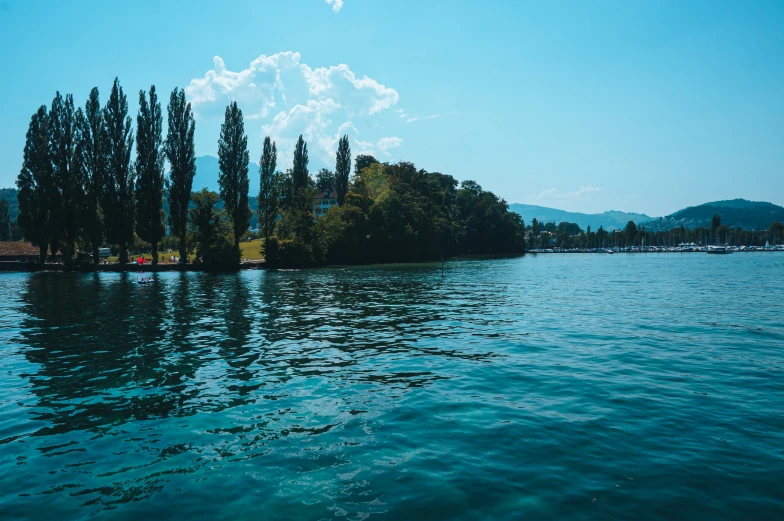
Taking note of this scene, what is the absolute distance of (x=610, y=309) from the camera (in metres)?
37.6

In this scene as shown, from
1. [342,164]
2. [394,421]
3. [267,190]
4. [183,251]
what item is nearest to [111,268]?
[183,251]

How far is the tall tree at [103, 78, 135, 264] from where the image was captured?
8581cm

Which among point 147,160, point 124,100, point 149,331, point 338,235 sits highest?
point 124,100

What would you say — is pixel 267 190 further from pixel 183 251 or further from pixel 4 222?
pixel 4 222

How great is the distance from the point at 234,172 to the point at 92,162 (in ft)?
81.2

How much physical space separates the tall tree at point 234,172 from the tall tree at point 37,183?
29443 millimetres

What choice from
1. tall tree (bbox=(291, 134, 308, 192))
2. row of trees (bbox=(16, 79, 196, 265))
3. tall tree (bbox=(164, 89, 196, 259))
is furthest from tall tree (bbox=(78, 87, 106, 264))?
tall tree (bbox=(291, 134, 308, 192))

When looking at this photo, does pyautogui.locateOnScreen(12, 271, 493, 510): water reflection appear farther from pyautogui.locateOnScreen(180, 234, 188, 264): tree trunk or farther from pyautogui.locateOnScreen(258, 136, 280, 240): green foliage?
pyautogui.locateOnScreen(258, 136, 280, 240): green foliage

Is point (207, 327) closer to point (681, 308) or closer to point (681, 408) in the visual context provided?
point (681, 408)

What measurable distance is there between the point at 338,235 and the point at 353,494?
10338 centimetres

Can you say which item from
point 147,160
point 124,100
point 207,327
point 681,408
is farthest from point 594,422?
point 124,100

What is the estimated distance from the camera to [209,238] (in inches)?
3617

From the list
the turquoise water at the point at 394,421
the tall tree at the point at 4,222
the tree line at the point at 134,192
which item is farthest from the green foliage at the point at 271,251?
the tall tree at the point at 4,222

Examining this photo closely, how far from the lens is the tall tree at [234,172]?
313 ft
